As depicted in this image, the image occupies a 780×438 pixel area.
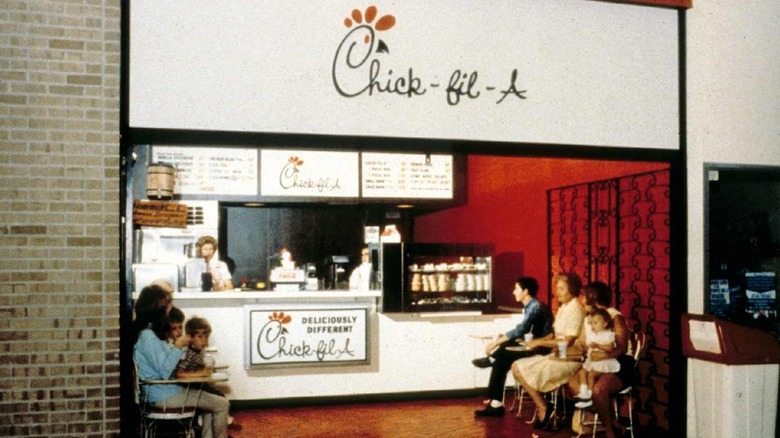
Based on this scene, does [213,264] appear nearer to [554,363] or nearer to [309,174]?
[309,174]

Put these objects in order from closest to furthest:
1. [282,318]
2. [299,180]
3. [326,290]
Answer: [282,318]
[326,290]
[299,180]

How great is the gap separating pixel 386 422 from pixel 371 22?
13.2ft

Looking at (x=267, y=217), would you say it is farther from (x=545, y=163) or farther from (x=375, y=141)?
(x=375, y=141)

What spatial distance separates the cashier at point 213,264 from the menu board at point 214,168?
28.0 inches

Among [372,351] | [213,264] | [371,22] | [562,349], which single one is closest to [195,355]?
[371,22]

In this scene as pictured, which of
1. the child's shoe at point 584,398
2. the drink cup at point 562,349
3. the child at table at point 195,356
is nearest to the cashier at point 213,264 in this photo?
the child at table at point 195,356

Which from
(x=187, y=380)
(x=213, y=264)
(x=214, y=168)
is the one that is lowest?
(x=187, y=380)

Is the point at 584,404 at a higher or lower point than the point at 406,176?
lower

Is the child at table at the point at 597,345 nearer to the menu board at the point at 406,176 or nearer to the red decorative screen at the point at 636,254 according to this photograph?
the red decorative screen at the point at 636,254

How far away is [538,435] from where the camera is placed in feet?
20.7

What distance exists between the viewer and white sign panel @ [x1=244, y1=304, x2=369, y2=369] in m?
7.37

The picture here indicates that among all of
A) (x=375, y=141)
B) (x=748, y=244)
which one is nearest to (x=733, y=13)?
(x=748, y=244)

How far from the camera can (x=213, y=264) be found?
9.23m

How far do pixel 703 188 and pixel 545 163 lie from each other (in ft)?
11.7
